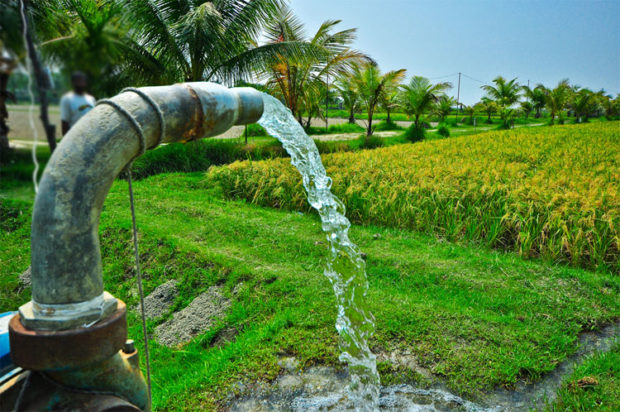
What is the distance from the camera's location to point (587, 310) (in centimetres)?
307

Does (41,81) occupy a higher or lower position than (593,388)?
higher

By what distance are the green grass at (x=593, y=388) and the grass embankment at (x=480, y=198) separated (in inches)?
64.8

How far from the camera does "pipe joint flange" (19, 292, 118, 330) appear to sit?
112 centimetres

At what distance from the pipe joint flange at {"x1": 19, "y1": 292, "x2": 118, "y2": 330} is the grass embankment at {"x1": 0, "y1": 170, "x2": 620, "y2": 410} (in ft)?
4.46

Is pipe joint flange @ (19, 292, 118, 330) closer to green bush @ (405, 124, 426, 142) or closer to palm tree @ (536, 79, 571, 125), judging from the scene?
green bush @ (405, 124, 426, 142)

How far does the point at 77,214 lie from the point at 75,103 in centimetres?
31

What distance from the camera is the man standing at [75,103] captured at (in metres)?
1.15

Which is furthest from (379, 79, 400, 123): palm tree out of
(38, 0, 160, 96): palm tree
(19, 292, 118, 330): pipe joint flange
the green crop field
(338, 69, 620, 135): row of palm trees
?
(19, 292, 118, 330): pipe joint flange

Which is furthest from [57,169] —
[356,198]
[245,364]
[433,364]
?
[356,198]

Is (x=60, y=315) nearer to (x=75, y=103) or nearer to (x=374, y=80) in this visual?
(x=75, y=103)

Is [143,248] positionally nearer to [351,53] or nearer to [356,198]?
[356,198]

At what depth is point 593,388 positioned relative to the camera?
89.0 inches

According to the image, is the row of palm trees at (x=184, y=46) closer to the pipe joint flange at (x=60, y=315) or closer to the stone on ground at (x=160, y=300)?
the pipe joint flange at (x=60, y=315)

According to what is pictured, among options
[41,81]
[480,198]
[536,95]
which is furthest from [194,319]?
[536,95]
